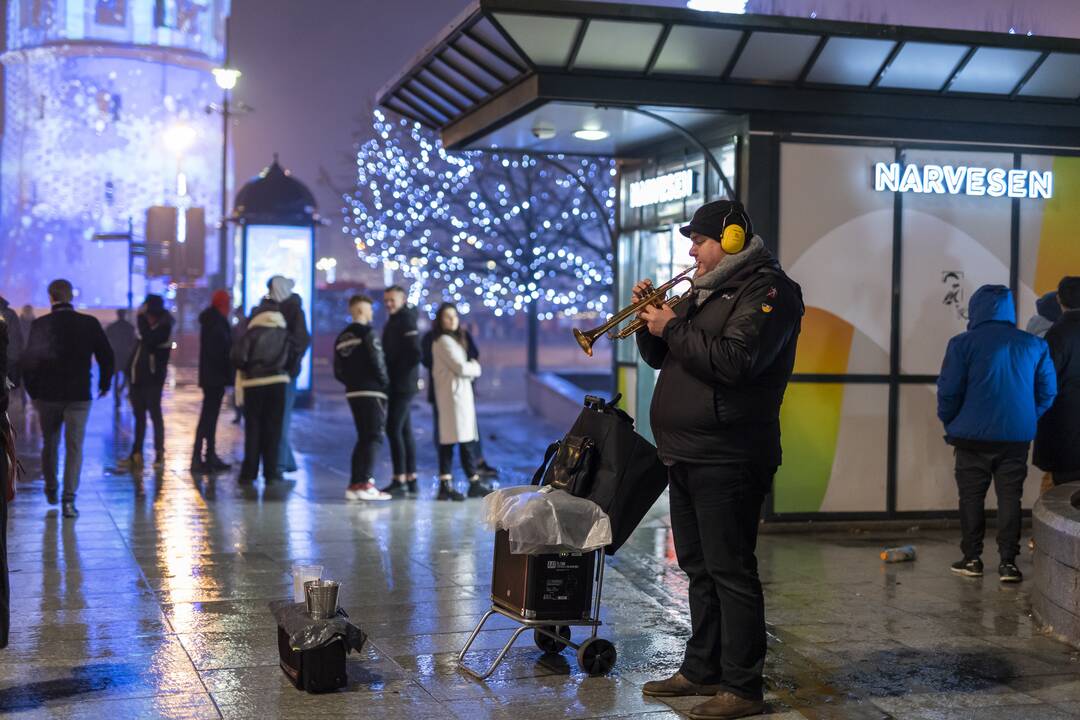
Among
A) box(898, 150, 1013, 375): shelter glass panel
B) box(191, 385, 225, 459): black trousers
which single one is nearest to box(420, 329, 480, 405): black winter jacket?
box(191, 385, 225, 459): black trousers

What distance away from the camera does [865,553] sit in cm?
1006

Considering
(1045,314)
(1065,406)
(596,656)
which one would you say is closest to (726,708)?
(596,656)

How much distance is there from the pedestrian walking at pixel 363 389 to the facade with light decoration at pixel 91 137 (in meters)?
61.0

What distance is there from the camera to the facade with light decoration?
2844 inches

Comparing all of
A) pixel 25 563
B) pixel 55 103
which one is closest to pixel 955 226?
pixel 25 563

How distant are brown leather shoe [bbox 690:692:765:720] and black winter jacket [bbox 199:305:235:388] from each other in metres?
10.2

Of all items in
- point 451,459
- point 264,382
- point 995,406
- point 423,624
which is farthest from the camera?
point 264,382

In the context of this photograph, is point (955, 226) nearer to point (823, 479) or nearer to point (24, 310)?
point (823, 479)

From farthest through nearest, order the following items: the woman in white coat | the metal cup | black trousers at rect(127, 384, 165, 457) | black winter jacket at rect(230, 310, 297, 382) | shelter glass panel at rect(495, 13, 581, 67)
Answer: black trousers at rect(127, 384, 165, 457) → black winter jacket at rect(230, 310, 297, 382) → the woman in white coat → shelter glass panel at rect(495, 13, 581, 67) → the metal cup

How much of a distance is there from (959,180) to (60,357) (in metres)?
7.60

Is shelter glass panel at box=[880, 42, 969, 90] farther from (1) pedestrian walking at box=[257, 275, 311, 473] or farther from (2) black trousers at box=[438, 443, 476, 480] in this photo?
(1) pedestrian walking at box=[257, 275, 311, 473]

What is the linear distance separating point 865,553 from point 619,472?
445 cm

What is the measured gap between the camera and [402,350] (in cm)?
1315

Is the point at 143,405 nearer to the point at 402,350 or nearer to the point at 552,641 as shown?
the point at 402,350
